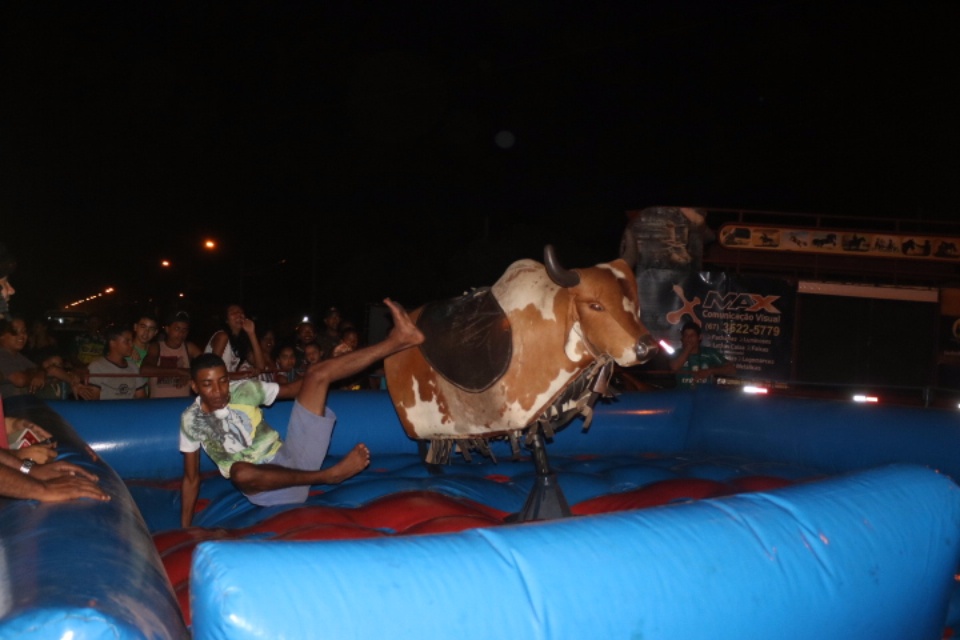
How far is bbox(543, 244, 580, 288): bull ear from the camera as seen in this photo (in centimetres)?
320

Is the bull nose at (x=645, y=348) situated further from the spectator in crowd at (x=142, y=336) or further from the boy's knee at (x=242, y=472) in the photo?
the spectator in crowd at (x=142, y=336)

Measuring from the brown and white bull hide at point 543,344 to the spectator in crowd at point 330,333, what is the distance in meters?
3.77

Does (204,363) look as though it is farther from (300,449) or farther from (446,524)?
(446,524)

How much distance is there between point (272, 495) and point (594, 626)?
257 centimetres

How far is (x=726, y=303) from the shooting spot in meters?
11.2

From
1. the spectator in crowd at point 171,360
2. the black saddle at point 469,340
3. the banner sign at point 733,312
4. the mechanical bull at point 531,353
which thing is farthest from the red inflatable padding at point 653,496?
the banner sign at point 733,312

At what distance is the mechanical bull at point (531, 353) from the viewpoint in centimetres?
328

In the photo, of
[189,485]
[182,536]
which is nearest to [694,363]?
[189,485]

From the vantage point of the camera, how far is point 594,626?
155 cm

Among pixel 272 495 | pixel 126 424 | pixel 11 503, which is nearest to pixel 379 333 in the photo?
pixel 126 424

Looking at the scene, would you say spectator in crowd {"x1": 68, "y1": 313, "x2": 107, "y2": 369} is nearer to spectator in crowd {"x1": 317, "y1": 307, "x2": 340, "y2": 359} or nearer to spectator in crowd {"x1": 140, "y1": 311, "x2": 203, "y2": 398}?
spectator in crowd {"x1": 140, "y1": 311, "x2": 203, "y2": 398}

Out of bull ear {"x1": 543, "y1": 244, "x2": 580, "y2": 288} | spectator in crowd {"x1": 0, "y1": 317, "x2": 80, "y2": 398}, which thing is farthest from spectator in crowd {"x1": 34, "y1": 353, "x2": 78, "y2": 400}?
bull ear {"x1": 543, "y1": 244, "x2": 580, "y2": 288}

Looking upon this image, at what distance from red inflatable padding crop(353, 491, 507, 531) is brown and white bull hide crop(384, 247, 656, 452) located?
33cm

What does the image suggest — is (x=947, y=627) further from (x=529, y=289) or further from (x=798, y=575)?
(x=529, y=289)
